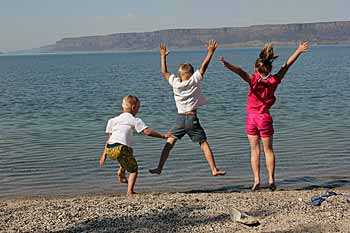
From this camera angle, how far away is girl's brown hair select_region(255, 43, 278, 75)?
7.54m

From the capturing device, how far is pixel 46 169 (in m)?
10.7

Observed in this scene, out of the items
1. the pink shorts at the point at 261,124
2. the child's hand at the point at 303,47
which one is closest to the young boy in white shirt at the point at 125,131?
the pink shorts at the point at 261,124

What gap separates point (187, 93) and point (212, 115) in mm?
10608

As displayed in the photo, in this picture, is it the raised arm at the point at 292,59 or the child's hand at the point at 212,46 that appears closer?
the raised arm at the point at 292,59

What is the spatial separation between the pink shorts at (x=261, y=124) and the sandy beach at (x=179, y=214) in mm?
807

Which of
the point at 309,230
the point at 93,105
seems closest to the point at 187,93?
the point at 309,230

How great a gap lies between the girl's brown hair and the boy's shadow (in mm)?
2103

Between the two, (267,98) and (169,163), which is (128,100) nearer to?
(267,98)

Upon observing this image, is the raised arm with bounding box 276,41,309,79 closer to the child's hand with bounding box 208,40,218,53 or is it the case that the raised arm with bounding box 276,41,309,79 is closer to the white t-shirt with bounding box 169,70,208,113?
the child's hand with bounding box 208,40,218,53

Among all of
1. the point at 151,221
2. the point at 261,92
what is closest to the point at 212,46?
the point at 261,92

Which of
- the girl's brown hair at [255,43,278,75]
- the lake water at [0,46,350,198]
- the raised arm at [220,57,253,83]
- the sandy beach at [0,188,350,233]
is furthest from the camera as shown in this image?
the lake water at [0,46,350,198]

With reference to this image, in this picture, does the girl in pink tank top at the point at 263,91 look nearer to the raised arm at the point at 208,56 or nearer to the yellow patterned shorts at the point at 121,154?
the raised arm at the point at 208,56

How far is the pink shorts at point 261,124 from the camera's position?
767 cm

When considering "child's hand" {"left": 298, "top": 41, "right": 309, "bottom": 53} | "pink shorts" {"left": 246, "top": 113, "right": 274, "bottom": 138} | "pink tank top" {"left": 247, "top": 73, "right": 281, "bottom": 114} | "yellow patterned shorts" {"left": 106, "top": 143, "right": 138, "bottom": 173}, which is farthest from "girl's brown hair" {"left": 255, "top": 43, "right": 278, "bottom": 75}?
"yellow patterned shorts" {"left": 106, "top": 143, "right": 138, "bottom": 173}
